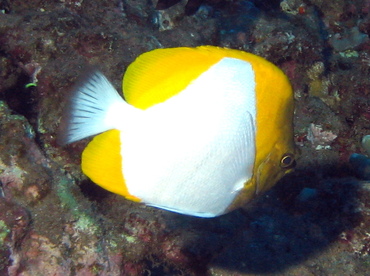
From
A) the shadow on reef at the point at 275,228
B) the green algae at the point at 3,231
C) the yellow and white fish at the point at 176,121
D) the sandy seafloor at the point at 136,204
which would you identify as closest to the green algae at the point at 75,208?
the sandy seafloor at the point at 136,204

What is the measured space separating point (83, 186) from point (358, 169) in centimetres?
321

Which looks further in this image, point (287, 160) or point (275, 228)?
point (275, 228)

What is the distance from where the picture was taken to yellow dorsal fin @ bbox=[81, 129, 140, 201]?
1351 mm

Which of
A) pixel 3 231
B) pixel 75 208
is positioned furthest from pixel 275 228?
pixel 3 231

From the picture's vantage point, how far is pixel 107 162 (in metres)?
1.36

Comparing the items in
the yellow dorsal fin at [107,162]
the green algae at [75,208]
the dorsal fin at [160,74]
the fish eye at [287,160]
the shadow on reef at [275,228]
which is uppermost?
the dorsal fin at [160,74]

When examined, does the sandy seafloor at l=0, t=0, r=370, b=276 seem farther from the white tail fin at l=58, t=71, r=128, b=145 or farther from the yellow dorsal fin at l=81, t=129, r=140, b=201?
the yellow dorsal fin at l=81, t=129, r=140, b=201

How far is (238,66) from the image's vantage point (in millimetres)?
1393

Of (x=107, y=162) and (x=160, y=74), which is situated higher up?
(x=160, y=74)

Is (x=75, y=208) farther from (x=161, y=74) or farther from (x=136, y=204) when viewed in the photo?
(x=161, y=74)

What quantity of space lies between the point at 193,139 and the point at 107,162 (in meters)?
0.36

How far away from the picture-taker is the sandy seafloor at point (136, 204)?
101 inches

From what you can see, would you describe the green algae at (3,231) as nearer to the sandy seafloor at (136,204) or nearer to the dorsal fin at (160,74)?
the sandy seafloor at (136,204)

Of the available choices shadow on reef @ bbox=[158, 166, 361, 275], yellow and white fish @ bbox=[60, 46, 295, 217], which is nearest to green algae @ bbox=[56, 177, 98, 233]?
shadow on reef @ bbox=[158, 166, 361, 275]
